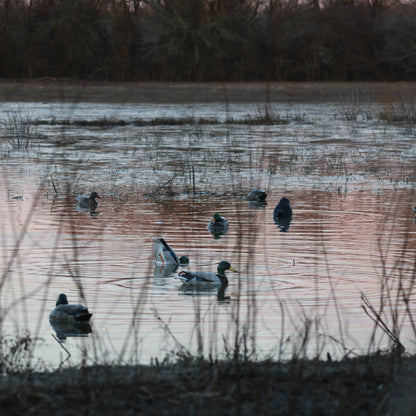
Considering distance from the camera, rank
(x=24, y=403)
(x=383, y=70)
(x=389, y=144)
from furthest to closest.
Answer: (x=383, y=70) → (x=389, y=144) → (x=24, y=403)

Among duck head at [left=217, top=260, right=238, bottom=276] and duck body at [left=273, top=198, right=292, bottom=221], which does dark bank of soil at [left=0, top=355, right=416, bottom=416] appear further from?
duck body at [left=273, top=198, right=292, bottom=221]

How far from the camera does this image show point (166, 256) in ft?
28.3

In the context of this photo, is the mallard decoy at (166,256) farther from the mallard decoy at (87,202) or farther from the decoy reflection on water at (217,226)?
the mallard decoy at (87,202)

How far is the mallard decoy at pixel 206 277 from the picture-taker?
775 cm

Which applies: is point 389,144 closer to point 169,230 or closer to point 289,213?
point 289,213

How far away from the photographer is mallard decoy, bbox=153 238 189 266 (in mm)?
8617

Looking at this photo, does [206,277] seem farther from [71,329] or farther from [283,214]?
[283,214]

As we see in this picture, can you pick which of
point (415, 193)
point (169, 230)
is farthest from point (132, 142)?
point (169, 230)

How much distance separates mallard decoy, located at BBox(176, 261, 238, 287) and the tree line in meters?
43.1

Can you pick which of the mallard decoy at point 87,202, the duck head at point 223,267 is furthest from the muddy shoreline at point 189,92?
the duck head at point 223,267

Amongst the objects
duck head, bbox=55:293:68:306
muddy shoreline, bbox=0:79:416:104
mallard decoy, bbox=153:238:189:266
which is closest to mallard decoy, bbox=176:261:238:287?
mallard decoy, bbox=153:238:189:266

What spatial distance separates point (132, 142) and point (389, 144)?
237 inches

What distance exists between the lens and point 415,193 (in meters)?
13.9

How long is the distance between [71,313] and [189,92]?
34.1 metres
